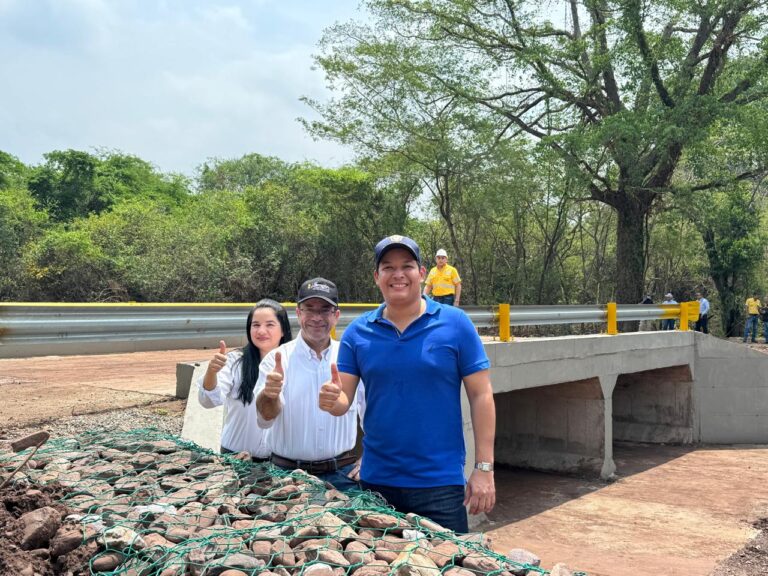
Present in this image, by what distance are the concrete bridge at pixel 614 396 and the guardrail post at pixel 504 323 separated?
0.36 ft

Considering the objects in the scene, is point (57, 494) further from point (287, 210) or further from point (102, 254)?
point (287, 210)

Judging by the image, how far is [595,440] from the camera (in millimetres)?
12062

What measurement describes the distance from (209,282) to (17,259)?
15.8 ft

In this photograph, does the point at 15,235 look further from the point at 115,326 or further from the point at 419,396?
the point at 419,396

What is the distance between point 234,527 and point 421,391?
94cm

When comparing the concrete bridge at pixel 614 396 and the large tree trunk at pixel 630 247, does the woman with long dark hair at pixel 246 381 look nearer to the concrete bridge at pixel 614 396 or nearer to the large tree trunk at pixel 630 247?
the concrete bridge at pixel 614 396

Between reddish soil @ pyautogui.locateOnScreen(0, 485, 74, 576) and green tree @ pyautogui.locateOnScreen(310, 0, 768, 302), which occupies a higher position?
green tree @ pyautogui.locateOnScreen(310, 0, 768, 302)

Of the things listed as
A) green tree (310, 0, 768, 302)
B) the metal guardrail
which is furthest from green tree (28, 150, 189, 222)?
the metal guardrail

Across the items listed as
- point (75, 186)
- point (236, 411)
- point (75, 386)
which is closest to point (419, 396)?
point (236, 411)

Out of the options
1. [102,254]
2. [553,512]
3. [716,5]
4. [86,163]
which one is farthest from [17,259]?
[716,5]

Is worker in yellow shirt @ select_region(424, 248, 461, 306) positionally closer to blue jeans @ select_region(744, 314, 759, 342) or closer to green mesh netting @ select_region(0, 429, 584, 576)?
green mesh netting @ select_region(0, 429, 584, 576)

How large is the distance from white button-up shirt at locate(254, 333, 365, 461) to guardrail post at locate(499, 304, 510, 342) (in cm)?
585

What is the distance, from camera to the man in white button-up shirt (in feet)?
11.2

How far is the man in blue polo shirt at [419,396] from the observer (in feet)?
9.14
